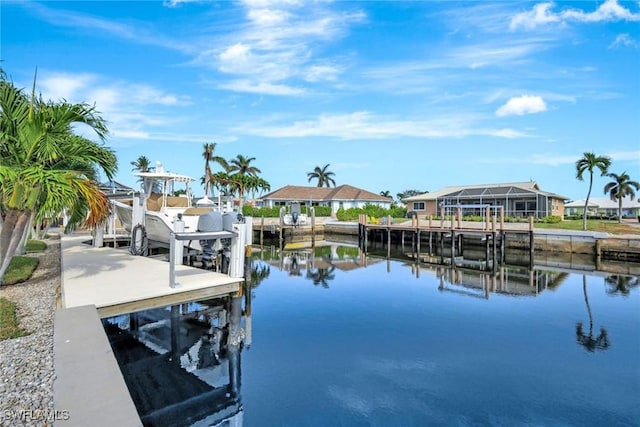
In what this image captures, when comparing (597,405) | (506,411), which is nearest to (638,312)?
(597,405)

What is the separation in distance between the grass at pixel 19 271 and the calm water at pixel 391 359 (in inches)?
93.8

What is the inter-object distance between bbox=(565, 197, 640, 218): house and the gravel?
60.1 meters

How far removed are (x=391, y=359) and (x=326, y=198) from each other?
41.7 m

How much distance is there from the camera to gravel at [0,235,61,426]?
135 inches

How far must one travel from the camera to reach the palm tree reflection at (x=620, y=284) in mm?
13992

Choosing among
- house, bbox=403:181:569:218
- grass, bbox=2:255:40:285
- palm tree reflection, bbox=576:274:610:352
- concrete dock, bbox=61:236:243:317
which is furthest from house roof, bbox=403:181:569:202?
grass, bbox=2:255:40:285

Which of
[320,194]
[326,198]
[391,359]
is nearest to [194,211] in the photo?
[391,359]

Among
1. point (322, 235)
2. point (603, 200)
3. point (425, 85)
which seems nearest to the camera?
point (425, 85)

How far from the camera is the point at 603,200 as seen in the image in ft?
181

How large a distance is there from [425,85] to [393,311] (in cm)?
1694

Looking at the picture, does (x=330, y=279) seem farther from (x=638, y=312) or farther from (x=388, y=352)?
(x=638, y=312)

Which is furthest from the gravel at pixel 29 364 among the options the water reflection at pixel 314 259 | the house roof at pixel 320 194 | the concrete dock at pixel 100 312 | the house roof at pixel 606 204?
the house roof at pixel 606 204

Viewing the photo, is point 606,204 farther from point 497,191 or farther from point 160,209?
point 160,209

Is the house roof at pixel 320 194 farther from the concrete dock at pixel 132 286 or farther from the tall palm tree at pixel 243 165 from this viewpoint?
the concrete dock at pixel 132 286
